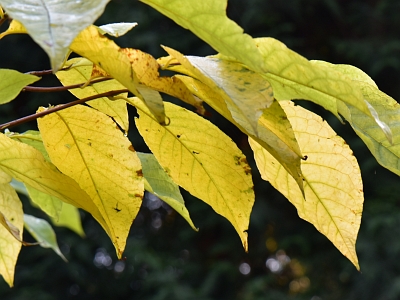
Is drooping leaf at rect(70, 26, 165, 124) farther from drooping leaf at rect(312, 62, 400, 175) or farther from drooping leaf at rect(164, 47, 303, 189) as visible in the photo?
drooping leaf at rect(312, 62, 400, 175)

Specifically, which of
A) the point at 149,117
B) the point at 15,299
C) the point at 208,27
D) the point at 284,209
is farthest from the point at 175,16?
the point at 284,209

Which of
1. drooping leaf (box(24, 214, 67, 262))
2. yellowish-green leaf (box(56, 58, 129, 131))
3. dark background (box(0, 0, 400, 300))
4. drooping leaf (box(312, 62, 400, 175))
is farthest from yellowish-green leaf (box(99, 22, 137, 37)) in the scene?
dark background (box(0, 0, 400, 300))

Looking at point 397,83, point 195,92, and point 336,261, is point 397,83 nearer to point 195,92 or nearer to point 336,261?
point 336,261

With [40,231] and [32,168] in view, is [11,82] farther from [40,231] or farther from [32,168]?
[40,231]

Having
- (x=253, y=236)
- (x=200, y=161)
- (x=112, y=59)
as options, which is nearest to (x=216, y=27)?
(x=112, y=59)

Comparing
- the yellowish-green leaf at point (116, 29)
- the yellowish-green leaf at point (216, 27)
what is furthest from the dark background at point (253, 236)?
the yellowish-green leaf at point (216, 27)

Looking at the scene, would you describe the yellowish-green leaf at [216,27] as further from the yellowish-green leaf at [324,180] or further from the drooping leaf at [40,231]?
the drooping leaf at [40,231]
